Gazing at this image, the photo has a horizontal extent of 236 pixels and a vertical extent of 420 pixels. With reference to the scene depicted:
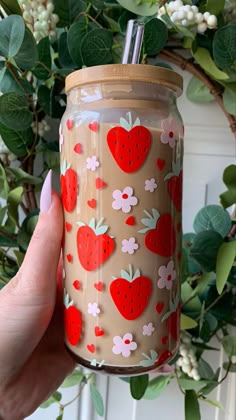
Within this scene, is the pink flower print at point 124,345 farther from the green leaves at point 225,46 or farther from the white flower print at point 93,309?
the green leaves at point 225,46

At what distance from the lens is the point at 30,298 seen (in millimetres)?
507

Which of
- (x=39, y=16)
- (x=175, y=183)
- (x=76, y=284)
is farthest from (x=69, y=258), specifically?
(x=39, y=16)

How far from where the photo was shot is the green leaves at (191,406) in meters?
0.69

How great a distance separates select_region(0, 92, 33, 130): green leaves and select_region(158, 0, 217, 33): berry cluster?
0.22 m

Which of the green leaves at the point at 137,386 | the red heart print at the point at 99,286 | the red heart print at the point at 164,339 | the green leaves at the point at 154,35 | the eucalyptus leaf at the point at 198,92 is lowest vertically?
the green leaves at the point at 137,386

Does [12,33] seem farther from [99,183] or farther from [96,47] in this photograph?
[99,183]

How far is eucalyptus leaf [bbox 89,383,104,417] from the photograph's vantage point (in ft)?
2.38

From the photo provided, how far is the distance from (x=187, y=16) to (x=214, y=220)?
276 mm

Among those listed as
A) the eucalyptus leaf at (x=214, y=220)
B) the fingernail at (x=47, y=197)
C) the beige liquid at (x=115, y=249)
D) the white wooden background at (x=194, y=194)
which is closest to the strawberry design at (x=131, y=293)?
the beige liquid at (x=115, y=249)

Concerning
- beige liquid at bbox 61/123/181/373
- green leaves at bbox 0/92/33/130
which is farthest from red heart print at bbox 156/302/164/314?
green leaves at bbox 0/92/33/130

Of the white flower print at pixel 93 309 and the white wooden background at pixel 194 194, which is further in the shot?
the white wooden background at pixel 194 194

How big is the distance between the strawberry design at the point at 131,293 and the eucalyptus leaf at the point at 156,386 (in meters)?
0.35

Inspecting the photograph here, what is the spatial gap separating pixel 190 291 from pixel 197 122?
0.27 m

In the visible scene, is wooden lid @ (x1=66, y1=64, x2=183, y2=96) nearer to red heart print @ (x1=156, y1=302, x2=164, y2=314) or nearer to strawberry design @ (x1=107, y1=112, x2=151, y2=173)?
strawberry design @ (x1=107, y1=112, x2=151, y2=173)
